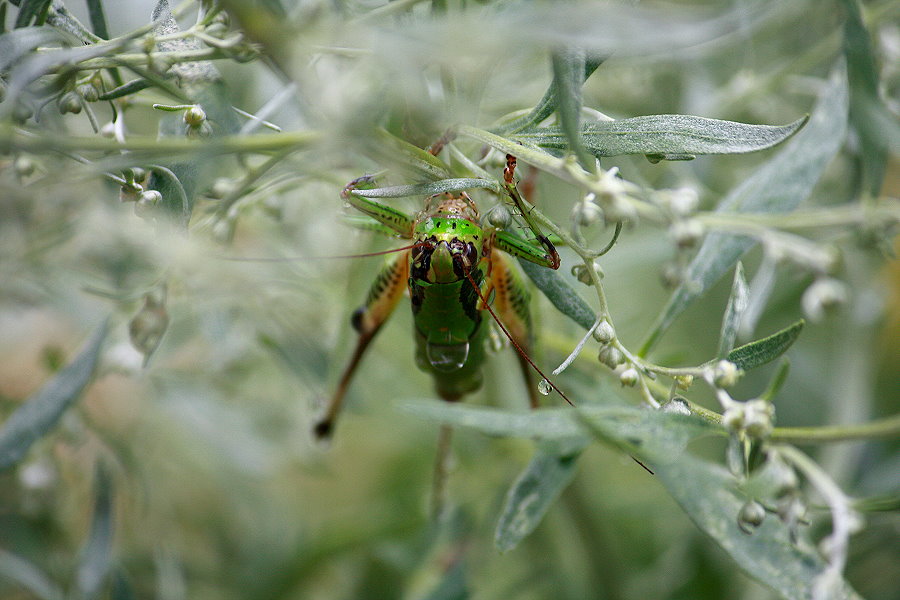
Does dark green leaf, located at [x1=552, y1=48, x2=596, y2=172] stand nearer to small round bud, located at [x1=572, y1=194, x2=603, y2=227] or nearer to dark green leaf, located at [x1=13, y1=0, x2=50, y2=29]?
small round bud, located at [x1=572, y1=194, x2=603, y2=227]

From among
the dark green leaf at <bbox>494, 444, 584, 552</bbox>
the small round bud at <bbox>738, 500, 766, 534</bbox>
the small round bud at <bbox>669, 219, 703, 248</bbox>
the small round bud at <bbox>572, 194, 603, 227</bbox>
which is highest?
the small round bud at <bbox>669, 219, 703, 248</bbox>

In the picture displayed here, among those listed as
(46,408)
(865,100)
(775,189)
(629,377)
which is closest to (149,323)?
(46,408)

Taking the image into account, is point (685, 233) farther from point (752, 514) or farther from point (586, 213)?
point (752, 514)

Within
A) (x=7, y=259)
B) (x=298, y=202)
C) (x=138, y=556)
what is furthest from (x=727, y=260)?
(x=138, y=556)

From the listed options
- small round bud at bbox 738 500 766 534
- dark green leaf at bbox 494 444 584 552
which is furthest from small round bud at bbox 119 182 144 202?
small round bud at bbox 738 500 766 534

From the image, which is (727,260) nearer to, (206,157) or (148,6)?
(206,157)

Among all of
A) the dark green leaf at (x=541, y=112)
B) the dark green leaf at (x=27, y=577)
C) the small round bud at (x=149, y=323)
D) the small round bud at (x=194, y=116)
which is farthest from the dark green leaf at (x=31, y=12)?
the dark green leaf at (x=27, y=577)

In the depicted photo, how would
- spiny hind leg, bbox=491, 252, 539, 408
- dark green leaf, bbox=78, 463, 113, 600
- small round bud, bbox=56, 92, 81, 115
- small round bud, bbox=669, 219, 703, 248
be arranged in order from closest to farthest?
small round bud, bbox=669, 219, 703, 248
small round bud, bbox=56, 92, 81, 115
spiny hind leg, bbox=491, 252, 539, 408
dark green leaf, bbox=78, 463, 113, 600
